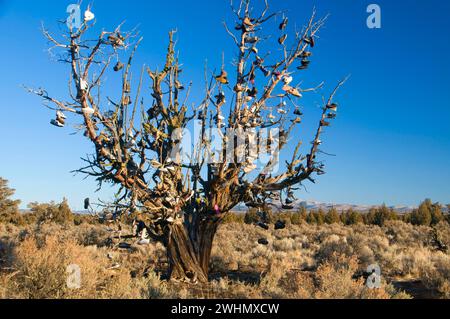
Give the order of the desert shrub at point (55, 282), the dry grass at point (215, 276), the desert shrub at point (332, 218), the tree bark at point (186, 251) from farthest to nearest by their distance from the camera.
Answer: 1. the desert shrub at point (332, 218)
2. the tree bark at point (186, 251)
3. the dry grass at point (215, 276)
4. the desert shrub at point (55, 282)

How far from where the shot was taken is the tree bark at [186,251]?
962 centimetres

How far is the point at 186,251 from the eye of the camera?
9.71 m

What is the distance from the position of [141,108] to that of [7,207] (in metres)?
32.2

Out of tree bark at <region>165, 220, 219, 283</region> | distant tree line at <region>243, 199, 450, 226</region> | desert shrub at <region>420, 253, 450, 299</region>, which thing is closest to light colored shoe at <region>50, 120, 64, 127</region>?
tree bark at <region>165, 220, 219, 283</region>

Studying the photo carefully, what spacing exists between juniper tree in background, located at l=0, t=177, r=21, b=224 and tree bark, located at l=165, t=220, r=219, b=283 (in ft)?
96.2

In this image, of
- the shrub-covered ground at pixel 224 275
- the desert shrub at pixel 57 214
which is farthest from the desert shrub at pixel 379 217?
the desert shrub at pixel 57 214

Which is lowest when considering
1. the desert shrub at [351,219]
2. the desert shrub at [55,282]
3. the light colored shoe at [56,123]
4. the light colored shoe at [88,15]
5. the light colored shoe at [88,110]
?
the desert shrub at [351,219]

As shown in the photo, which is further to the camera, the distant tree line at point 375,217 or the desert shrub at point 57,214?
the distant tree line at point 375,217

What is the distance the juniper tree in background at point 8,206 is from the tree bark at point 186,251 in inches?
1154

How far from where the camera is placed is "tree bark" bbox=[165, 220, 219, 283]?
9.62 m

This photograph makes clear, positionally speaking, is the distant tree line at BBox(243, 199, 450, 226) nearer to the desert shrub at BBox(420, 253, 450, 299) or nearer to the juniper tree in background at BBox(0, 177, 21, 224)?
the juniper tree in background at BBox(0, 177, 21, 224)

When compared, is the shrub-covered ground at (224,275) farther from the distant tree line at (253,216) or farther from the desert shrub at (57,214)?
the distant tree line at (253,216)

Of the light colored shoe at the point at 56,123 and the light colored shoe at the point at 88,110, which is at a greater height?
the light colored shoe at the point at 88,110
